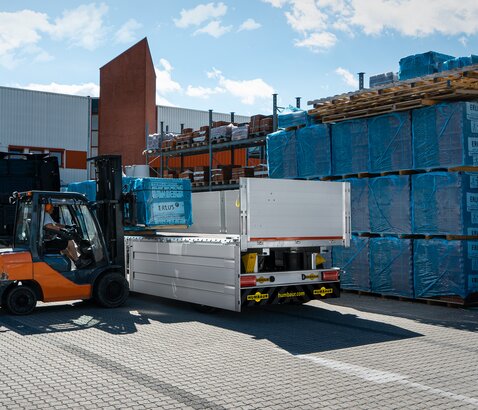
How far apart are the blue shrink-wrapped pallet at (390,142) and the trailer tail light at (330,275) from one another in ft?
8.63

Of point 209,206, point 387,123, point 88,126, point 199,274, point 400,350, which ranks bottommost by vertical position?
point 400,350

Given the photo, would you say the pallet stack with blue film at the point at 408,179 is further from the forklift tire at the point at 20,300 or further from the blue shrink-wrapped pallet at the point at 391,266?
the forklift tire at the point at 20,300

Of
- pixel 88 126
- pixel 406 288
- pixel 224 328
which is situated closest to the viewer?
pixel 224 328

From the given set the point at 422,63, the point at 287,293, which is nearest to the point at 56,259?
the point at 287,293

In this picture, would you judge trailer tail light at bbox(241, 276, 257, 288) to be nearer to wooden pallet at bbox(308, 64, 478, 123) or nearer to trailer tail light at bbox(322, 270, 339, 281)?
trailer tail light at bbox(322, 270, 339, 281)

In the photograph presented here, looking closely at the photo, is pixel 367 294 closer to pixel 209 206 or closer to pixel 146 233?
pixel 209 206

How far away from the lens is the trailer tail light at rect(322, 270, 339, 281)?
29.0ft

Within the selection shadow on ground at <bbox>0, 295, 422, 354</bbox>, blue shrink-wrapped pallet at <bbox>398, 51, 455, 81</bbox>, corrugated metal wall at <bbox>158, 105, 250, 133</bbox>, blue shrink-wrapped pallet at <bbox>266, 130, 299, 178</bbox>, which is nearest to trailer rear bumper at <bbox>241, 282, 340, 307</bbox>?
shadow on ground at <bbox>0, 295, 422, 354</bbox>

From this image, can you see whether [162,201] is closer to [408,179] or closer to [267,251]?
[267,251]

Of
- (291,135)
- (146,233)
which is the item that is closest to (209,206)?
(146,233)

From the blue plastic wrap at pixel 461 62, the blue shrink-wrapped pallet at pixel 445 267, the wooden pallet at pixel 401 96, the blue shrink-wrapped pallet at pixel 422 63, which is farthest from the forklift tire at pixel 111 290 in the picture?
the blue plastic wrap at pixel 461 62

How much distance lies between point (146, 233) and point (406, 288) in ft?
15.8

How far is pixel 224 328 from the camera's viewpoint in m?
7.91

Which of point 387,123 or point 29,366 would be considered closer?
point 29,366
